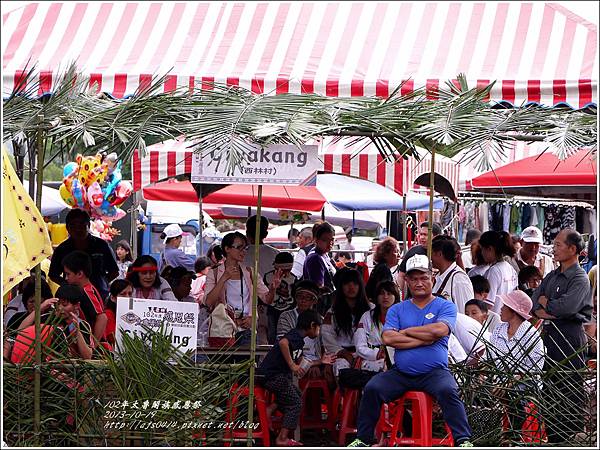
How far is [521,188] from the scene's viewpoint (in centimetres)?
1221

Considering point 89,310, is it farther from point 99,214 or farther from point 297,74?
point 99,214

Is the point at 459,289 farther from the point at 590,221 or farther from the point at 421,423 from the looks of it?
the point at 590,221

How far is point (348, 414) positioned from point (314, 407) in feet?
1.88

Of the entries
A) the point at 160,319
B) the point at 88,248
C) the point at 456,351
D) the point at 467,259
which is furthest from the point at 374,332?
the point at 467,259

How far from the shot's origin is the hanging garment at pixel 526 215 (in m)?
21.4

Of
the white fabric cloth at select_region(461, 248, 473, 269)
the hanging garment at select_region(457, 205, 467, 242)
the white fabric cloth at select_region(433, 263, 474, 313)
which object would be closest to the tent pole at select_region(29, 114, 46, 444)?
the white fabric cloth at select_region(433, 263, 474, 313)

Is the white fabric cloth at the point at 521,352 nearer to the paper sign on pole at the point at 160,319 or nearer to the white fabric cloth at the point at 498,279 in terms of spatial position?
the paper sign on pole at the point at 160,319

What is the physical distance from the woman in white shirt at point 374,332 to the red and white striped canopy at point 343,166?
3.30 meters

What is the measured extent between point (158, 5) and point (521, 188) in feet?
17.9

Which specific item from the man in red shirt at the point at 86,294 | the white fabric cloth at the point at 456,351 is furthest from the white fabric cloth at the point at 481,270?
the man in red shirt at the point at 86,294

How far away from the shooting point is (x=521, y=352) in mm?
6805

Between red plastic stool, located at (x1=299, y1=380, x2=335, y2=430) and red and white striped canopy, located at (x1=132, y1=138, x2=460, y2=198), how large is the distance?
3.53 meters

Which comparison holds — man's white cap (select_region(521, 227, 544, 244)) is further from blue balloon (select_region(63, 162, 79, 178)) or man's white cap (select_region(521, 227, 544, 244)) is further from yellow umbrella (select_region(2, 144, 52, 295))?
blue balloon (select_region(63, 162, 79, 178))

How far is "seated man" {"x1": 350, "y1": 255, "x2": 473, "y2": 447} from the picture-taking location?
6.53 m
